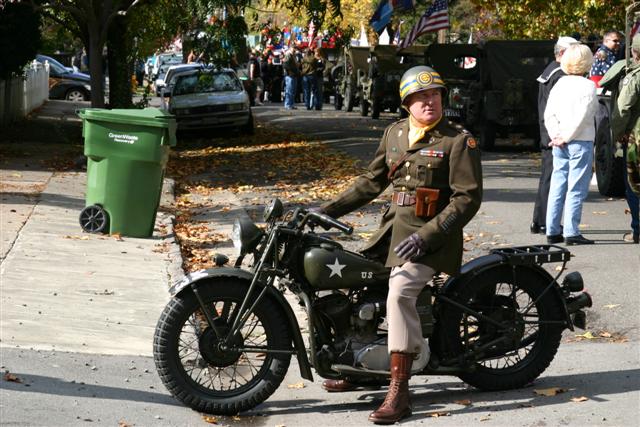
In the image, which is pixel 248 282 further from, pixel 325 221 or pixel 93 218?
pixel 93 218

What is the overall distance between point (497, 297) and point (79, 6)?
18524mm

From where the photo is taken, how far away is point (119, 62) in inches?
1037

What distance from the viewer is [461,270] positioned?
6750 mm

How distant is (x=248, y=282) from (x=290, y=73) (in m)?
32.3

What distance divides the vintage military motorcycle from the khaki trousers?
16 cm

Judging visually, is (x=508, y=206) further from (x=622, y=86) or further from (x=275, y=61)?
(x=275, y=61)

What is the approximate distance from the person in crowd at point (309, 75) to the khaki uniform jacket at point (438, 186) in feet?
103

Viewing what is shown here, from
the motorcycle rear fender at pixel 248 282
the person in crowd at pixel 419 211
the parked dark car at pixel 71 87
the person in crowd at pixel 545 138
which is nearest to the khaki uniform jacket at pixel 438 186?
the person in crowd at pixel 419 211

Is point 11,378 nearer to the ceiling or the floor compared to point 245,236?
nearer to the floor

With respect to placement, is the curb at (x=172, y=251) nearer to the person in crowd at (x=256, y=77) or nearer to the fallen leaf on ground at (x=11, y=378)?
the fallen leaf on ground at (x=11, y=378)

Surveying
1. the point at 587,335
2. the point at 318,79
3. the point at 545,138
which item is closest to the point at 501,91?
the point at 545,138

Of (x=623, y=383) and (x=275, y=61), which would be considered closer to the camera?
(x=623, y=383)

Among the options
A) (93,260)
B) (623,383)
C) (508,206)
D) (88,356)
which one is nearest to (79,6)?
(508,206)

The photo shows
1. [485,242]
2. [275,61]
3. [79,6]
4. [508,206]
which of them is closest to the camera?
[485,242]
